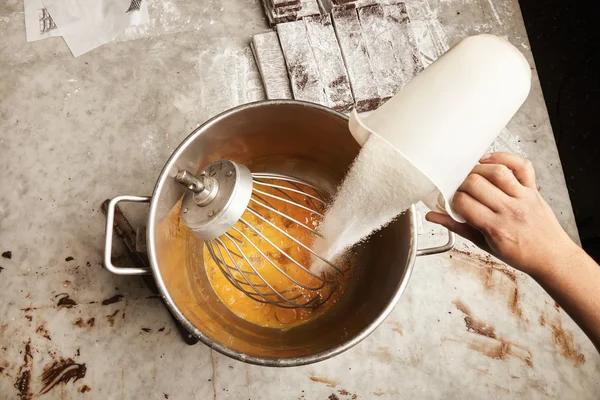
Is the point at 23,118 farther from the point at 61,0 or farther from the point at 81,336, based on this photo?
the point at 81,336

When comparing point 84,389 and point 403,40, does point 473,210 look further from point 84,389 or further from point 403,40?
point 84,389

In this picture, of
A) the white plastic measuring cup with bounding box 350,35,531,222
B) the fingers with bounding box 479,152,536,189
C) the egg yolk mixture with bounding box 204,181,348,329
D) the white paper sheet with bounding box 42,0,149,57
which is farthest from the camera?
the white paper sheet with bounding box 42,0,149,57

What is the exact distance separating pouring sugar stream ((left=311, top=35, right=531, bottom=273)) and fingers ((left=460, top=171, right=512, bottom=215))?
0.03 metres

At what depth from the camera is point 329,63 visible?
1.00 metres

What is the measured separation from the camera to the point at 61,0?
1.07 meters

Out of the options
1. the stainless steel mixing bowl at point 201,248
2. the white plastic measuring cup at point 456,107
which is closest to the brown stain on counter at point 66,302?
the stainless steel mixing bowl at point 201,248

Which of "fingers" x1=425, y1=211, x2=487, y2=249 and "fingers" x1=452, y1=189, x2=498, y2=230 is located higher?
"fingers" x1=452, y1=189, x2=498, y2=230

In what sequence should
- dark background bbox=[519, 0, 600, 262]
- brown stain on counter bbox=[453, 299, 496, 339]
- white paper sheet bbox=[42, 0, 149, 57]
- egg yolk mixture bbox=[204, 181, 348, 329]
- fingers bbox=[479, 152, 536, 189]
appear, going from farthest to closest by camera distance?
dark background bbox=[519, 0, 600, 262] < white paper sheet bbox=[42, 0, 149, 57] < brown stain on counter bbox=[453, 299, 496, 339] < egg yolk mixture bbox=[204, 181, 348, 329] < fingers bbox=[479, 152, 536, 189]

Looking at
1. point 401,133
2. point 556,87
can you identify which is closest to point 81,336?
point 401,133

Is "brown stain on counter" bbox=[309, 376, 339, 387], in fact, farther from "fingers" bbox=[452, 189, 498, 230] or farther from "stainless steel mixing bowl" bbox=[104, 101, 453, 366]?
"fingers" bbox=[452, 189, 498, 230]

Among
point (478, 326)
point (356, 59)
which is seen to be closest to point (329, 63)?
point (356, 59)

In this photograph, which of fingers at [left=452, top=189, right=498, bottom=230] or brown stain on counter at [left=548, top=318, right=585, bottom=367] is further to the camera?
brown stain on counter at [left=548, top=318, right=585, bottom=367]

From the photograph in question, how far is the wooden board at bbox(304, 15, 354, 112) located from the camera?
0.98 meters

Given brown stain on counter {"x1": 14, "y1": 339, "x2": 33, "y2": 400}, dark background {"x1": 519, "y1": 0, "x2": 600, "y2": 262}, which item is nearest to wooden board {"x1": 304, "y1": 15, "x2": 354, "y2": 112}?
dark background {"x1": 519, "y1": 0, "x2": 600, "y2": 262}
